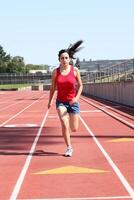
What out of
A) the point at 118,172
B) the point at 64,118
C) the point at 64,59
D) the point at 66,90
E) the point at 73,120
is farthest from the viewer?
the point at 73,120

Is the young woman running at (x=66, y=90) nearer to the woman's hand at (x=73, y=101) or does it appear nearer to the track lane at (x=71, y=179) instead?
the woman's hand at (x=73, y=101)

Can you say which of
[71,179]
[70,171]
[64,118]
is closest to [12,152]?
[64,118]

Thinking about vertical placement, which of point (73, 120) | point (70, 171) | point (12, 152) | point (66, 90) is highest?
point (66, 90)

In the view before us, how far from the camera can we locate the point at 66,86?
476 inches

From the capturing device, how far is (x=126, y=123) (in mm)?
20312

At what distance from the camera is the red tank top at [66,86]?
1206cm

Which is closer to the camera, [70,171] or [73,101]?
[70,171]

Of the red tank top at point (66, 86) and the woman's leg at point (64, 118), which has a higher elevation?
the red tank top at point (66, 86)

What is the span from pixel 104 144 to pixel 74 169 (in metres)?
3.86

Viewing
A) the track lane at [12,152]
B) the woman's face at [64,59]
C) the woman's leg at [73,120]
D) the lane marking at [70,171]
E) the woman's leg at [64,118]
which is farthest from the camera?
the woman's leg at [73,120]

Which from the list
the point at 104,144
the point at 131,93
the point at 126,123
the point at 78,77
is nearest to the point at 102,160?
the point at 78,77

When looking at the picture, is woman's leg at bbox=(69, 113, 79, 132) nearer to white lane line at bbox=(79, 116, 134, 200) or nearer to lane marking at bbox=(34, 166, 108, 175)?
white lane line at bbox=(79, 116, 134, 200)

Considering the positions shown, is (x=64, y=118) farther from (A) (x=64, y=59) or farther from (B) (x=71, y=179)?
(B) (x=71, y=179)

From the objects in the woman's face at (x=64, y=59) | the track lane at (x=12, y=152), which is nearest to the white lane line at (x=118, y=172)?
the track lane at (x=12, y=152)
